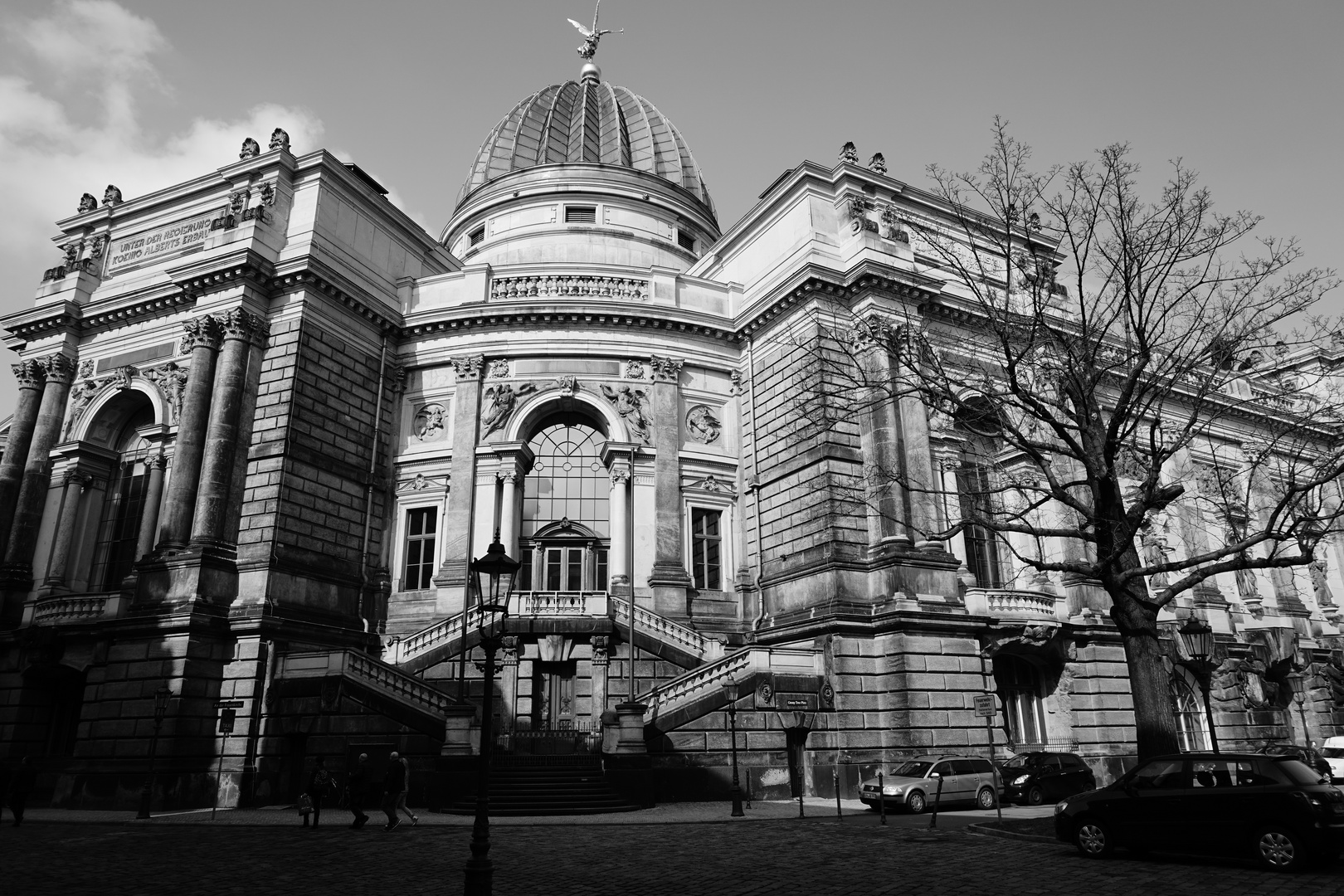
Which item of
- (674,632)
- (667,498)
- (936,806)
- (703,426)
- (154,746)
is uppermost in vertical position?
(703,426)

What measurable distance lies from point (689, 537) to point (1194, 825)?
20.1 metres

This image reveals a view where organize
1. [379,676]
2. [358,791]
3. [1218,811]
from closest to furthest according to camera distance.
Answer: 1. [1218,811]
2. [358,791]
3. [379,676]

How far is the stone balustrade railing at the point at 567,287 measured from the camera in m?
33.8

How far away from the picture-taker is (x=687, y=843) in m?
15.5

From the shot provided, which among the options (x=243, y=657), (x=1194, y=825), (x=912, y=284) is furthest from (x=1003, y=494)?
(x=243, y=657)

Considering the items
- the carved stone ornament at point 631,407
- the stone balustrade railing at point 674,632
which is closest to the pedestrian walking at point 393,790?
the stone balustrade railing at point 674,632

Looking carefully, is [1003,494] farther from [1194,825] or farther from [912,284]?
[1194,825]

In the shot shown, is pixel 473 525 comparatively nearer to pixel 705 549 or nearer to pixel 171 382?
pixel 705 549

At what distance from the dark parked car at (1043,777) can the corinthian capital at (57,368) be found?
1317 inches

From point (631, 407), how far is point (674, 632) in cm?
894

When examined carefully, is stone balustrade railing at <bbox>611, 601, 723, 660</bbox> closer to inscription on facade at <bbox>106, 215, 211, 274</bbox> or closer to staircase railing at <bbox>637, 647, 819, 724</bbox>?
staircase railing at <bbox>637, 647, 819, 724</bbox>

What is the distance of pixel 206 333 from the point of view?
2845 centimetres

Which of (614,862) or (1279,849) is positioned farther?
(614,862)

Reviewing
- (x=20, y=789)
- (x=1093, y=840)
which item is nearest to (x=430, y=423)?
(x=20, y=789)
